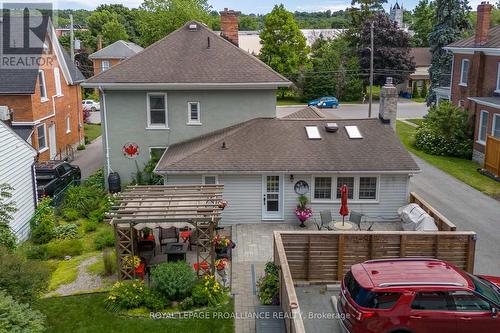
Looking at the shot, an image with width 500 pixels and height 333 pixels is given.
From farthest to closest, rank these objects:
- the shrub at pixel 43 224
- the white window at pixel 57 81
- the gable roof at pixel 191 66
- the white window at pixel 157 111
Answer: the white window at pixel 57 81 < the white window at pixel 157 111 < the gable roof at pixel 191 66 < the shrub at pixel 43 224

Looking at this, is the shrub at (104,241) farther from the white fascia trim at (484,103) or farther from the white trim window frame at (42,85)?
the white fascia trim at (484,103)

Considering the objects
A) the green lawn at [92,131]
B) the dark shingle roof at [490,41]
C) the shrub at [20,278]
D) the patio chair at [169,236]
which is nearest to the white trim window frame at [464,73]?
the dark shingle roof at [490,41]

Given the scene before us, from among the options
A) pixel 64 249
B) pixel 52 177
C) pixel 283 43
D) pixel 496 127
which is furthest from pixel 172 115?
pixel 283 43

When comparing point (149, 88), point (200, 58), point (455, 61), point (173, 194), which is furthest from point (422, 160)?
point (173, 194)

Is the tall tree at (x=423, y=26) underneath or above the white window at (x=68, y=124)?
above

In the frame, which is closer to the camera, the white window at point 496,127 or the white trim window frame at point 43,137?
the white trim window frame at point 43,137

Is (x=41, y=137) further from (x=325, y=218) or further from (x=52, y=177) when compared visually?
(x=325, y=218)

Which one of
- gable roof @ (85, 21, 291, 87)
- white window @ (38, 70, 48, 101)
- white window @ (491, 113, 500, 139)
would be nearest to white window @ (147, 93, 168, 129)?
gable roof @ (85, 21, 291, 87)

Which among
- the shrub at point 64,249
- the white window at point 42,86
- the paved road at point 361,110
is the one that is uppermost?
the white window at point 42,86

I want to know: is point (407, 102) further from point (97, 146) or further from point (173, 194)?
point (173, 194)
